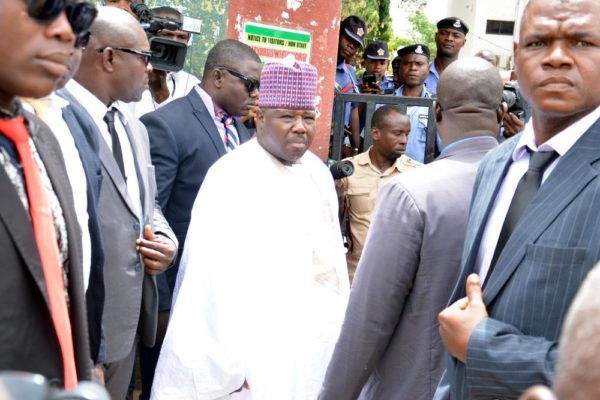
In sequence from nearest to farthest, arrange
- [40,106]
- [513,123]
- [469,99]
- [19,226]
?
[19,226], [40,106], [469,99], [513,123]

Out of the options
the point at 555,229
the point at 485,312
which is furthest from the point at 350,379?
the point at 555,229

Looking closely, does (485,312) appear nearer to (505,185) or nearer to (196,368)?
(505,185)

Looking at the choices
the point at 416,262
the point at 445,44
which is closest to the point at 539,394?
the point at 416,262

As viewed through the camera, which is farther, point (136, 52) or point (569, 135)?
point (136, 52)

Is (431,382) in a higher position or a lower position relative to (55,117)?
lower

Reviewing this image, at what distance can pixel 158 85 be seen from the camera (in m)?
5.78

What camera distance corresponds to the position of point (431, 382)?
9.20ft

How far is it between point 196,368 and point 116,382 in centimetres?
36

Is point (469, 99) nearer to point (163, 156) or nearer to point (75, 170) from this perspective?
point (75, 170)

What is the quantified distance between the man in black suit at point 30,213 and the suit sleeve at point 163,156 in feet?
7.71

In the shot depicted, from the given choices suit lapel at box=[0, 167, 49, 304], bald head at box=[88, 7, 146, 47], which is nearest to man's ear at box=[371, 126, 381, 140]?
bald head at box=[88, 7, 146, 47]

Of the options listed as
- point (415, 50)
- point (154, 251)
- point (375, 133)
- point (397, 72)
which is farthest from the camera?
point (397, 72)

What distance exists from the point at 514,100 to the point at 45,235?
3515 millimetres

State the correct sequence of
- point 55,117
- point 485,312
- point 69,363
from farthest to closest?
point 55,117
point 485,312
point 69,363
